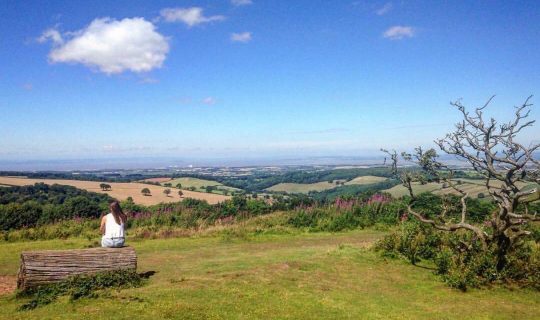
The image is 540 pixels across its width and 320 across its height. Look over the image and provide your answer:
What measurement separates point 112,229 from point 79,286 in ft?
7.49

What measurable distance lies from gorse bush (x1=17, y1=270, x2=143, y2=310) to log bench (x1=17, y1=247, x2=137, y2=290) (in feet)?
0.54

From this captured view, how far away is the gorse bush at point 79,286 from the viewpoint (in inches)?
368

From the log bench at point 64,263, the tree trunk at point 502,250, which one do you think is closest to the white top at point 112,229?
the log bench at point 64,263

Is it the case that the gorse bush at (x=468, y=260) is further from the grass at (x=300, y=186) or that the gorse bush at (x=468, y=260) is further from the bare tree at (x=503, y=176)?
the grass at (x=300, y=186)

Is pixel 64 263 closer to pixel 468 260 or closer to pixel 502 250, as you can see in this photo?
pixel 468 260

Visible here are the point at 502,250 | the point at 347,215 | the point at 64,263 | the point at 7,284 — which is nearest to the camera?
the point at 64,263

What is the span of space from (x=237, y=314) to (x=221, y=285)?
2103 mm

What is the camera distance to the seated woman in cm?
1182

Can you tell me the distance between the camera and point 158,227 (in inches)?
850

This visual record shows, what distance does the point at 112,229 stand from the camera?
39.1 feet

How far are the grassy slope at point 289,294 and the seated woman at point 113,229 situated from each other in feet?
5.01

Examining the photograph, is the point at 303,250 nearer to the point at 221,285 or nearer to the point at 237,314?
the point at 221,285

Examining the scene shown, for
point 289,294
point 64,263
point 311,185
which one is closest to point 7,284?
point 64,263

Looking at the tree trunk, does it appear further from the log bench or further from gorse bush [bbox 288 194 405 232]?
gorse bush [bbox 288 194 405 232]
